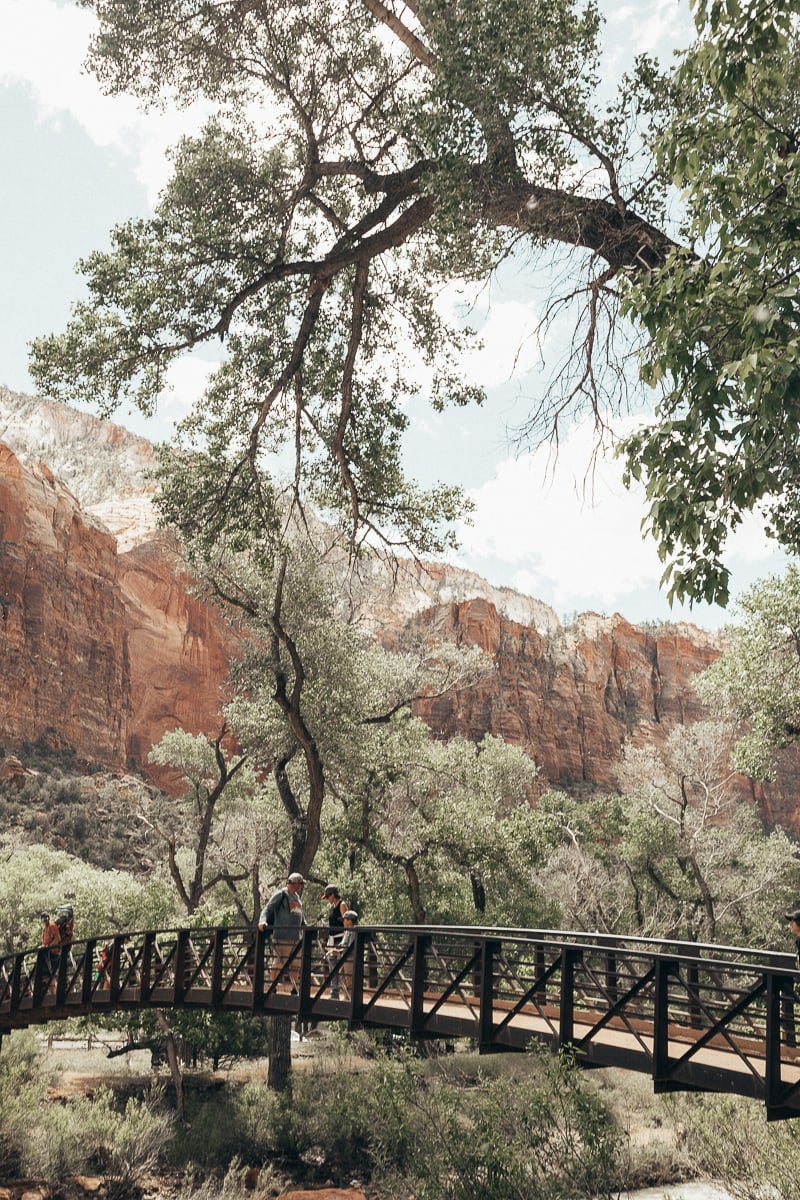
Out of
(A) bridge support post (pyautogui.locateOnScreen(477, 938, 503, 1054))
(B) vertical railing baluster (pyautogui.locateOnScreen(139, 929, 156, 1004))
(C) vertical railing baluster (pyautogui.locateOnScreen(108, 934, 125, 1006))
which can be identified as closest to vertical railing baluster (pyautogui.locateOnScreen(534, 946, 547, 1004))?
(A) bridge support post (pyautogui.locateOnScreen(477, 938, 503, 1054))

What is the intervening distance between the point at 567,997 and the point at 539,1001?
6.32 feet

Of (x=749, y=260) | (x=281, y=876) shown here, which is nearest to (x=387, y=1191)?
(x=281, y=876)

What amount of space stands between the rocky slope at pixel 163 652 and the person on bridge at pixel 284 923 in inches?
758

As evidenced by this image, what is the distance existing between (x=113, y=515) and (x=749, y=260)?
6739 cm

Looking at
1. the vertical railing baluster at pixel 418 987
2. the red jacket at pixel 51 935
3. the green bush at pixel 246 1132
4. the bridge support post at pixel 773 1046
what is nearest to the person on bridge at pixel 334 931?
the vertical railing baluster at pixel 418 987

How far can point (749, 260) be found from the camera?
4.95 metres

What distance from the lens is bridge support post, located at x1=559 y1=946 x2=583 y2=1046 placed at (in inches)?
307

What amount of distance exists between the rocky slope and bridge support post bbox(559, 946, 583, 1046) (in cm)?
2275

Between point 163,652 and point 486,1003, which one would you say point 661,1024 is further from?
point 163,652

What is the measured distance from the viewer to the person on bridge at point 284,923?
443 inches

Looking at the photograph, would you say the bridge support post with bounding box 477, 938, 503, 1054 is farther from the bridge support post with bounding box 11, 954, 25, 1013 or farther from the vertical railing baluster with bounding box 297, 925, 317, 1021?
the bridge support post with bounding box 11, 954, 25, 1013

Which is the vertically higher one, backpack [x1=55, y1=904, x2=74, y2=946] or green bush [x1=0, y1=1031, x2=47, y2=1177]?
backpack [x1=55, y1=904, x2=74, y2=946]

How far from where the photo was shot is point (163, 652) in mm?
59531

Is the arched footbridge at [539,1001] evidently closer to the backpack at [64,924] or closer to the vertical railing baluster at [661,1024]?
the vertical railing baluster at [661,1024]
